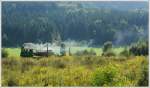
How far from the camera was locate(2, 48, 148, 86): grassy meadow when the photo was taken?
541cm

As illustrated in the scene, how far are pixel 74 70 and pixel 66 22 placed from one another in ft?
1.83

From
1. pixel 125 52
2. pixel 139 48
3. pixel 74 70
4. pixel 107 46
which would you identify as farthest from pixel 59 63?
pixel 139 48

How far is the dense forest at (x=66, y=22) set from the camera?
546 cm

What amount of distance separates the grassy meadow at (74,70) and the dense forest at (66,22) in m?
0.17

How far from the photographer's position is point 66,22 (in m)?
5.52

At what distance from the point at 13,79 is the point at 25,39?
477 millimetres

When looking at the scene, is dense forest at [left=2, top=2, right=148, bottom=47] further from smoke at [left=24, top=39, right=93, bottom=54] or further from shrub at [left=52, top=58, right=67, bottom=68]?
shrub at [left=52, top=58, right=67, bottom=68]

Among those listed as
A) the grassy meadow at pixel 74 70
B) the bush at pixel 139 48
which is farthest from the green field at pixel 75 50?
the bush at pixel 139 48

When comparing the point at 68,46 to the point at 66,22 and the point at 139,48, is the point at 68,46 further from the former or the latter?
the point at 139,48

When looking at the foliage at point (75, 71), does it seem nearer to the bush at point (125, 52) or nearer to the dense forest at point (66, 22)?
the bush at point (125, 52)

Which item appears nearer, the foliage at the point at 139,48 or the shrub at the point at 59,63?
the foliage at the point at 139,48

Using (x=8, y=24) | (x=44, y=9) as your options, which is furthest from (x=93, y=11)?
(x=8, y=24)

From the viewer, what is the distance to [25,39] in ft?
18.0

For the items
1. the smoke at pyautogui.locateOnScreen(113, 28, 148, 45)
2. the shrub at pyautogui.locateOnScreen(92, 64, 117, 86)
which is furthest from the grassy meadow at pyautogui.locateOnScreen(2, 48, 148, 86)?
the smoke at pyautogui.locateOnScreen(113, 28, 148, 45)
